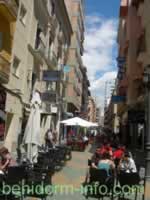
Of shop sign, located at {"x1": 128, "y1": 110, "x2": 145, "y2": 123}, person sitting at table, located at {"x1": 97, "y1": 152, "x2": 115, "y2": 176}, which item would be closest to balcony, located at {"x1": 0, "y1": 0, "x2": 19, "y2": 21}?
person sitting at table, located at {"x1": 97, "y1": 152, "x2": 115, "y2": 176}

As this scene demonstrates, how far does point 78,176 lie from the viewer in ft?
46.8

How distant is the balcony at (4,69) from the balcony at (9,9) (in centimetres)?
223

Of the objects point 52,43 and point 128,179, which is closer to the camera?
point 128,179

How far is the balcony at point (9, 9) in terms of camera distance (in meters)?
18.1

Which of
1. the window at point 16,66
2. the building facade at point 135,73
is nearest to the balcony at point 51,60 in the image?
the building facade at point 135,73

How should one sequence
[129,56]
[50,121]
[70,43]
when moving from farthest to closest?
[70,43], [129,56], [50,121]

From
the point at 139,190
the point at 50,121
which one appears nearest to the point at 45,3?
the point at 50,121

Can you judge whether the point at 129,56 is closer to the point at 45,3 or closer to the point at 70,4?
the point at 45,3

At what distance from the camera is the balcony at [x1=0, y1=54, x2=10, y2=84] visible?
60.5ft

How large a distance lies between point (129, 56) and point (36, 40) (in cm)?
1321

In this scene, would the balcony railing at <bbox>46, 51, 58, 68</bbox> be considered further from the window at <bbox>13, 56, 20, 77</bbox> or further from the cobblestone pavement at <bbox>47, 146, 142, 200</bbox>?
the cobblestone pavement at <bbox>47, 146, 142, 200</bbox>

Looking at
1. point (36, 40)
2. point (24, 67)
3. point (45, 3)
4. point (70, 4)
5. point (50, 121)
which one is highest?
point (70, 4)

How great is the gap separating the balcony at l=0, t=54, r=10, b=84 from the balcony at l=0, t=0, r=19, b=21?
2.23 m

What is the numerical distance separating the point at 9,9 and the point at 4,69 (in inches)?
116
